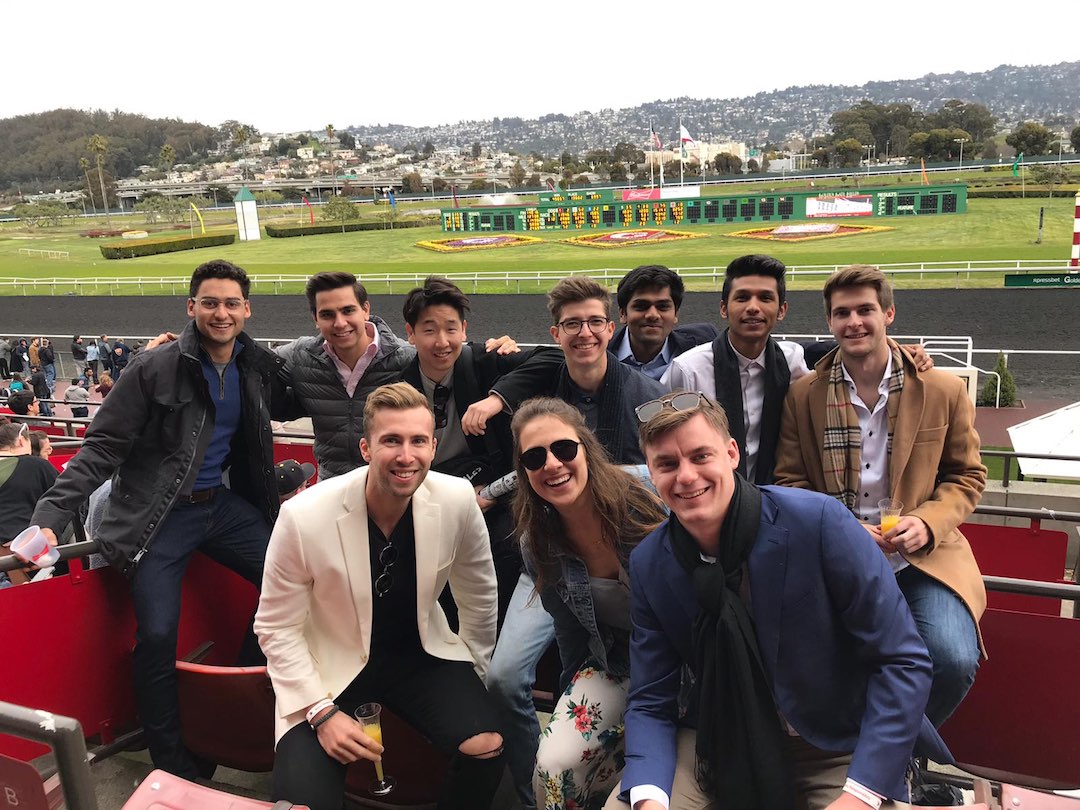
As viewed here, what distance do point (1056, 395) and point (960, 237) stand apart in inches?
1191

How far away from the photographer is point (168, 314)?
37969 mm

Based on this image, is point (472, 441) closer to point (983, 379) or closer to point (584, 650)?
point (584, 650)

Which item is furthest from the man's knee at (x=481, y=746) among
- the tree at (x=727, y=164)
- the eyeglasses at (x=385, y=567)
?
the tree at (x=727, y=164)

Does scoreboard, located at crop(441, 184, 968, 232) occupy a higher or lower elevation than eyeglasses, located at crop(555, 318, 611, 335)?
higher

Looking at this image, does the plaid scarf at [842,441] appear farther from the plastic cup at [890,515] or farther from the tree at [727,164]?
the tree at [727,164]

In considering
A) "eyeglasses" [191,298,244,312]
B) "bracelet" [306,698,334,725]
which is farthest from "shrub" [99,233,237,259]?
"bracelet" [306,698,334,725]

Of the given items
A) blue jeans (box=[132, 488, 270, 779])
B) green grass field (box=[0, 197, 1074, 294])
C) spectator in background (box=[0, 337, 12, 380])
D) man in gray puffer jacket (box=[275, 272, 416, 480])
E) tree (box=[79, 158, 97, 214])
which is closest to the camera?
blue jeans (box=[132, 488, 270, 779])

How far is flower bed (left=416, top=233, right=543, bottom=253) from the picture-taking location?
56125 mm

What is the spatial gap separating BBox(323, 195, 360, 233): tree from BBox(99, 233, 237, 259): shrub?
8.68 metres

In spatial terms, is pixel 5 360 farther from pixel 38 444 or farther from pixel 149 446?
pixel 149 446

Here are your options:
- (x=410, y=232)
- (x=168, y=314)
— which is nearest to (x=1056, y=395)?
(x=168, y=314)

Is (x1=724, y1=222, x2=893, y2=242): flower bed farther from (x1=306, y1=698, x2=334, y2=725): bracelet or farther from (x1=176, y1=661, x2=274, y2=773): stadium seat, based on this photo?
(x1=306, y1=698, x2=334, y2=725): bracelet

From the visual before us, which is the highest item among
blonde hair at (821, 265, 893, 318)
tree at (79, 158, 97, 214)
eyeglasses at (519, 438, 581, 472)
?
tree at (79, 158, 97, 214)

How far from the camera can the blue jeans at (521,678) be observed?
2.68 metres
